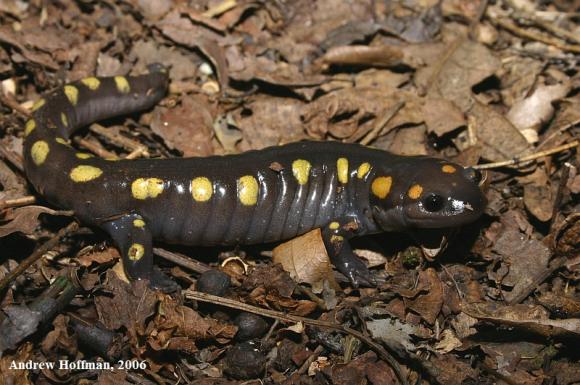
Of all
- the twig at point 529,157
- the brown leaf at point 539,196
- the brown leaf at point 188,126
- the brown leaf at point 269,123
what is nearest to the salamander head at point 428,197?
the twig at point 529,157

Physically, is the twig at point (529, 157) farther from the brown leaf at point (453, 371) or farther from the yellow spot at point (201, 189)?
the yellow spot at point (201, 189)

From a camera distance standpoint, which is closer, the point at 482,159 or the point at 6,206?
the point at 6,206

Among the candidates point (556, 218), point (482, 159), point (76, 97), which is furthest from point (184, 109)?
point (556, 218)

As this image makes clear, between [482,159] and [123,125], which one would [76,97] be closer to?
[123,125]

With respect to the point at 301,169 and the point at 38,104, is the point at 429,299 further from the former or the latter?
the point at 38,104

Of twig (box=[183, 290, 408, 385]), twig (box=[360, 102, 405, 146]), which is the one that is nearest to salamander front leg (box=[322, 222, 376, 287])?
twig (box=[183, 290, 408, 385])

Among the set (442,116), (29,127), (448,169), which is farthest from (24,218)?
(442,116)
